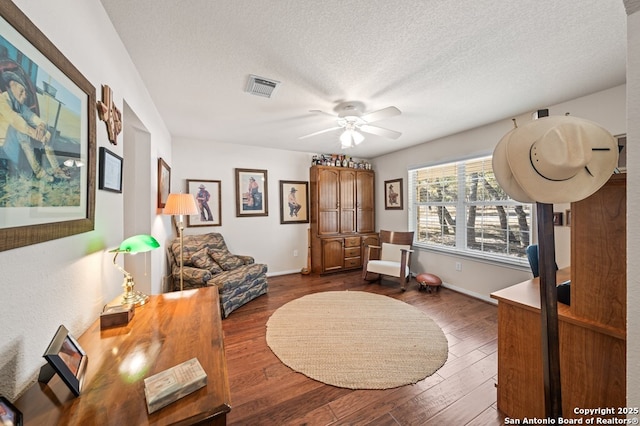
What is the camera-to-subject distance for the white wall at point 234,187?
375 cm

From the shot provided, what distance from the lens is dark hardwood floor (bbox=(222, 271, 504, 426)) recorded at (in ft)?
4.75

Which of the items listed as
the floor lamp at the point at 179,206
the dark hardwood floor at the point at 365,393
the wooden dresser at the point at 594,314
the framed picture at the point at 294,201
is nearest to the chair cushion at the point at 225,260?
the floor lamp at the point at 179,206

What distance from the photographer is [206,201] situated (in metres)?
3.85

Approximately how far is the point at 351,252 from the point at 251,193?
2.29 metres

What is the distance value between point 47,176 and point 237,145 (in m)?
3.48

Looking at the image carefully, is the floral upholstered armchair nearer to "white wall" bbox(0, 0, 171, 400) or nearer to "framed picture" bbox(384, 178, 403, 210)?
"white wall" bbox(0, 0, 171, 400)

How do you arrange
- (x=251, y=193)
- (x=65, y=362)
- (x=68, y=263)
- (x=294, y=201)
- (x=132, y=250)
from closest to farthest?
(x=65, y=362)
(x=68, y=263)
(x=132, y=250)
(x=251, y=193)
(x=294, y=201)

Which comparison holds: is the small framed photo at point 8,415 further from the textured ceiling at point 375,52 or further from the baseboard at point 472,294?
the baseboard at point 472,294

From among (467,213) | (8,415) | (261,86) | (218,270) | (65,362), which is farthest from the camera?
(467,213)

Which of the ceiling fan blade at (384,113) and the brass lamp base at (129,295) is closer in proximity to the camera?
the brass lamp base at (129,295)

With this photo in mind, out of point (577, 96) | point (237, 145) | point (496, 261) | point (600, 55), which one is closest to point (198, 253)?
point (237, 145)

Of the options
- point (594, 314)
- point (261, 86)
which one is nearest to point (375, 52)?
point (261, 86)

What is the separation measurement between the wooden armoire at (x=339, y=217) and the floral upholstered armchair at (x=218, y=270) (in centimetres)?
140

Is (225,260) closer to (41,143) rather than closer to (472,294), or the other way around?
(41,143)
